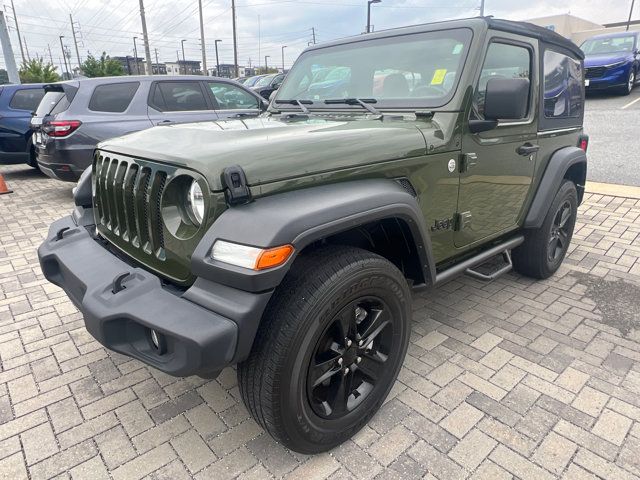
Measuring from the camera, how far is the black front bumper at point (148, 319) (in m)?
1.58

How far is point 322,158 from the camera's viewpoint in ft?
6.40

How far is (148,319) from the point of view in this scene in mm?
1666

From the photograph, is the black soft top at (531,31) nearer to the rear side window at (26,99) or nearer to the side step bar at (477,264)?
the side step bar at (477,264)

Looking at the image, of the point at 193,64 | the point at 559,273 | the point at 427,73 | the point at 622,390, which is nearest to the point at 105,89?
the point at 427,73

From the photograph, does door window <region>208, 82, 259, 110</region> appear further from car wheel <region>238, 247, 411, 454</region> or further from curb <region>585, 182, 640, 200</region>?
car wheel <region>238, 247, 411, 454</region>

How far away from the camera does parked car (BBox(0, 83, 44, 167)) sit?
324 inches

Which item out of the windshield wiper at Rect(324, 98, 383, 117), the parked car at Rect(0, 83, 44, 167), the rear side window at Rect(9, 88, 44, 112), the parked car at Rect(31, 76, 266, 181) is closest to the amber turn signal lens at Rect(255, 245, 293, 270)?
the windshield wiper at Rect(324, 98, 383, 117)

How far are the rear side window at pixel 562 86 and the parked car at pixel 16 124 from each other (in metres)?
8.66

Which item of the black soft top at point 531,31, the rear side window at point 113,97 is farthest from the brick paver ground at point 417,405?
the rear side window at point 113,97

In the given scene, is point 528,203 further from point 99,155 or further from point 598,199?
point 598,199

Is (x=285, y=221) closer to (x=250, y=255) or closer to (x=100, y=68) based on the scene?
(x=250, y=255)

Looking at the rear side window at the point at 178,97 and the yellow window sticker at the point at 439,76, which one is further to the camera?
the rear side window at the point at 178,97

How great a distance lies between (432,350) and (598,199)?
16.4 ft

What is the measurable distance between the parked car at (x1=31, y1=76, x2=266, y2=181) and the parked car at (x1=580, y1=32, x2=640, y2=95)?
12496mm
